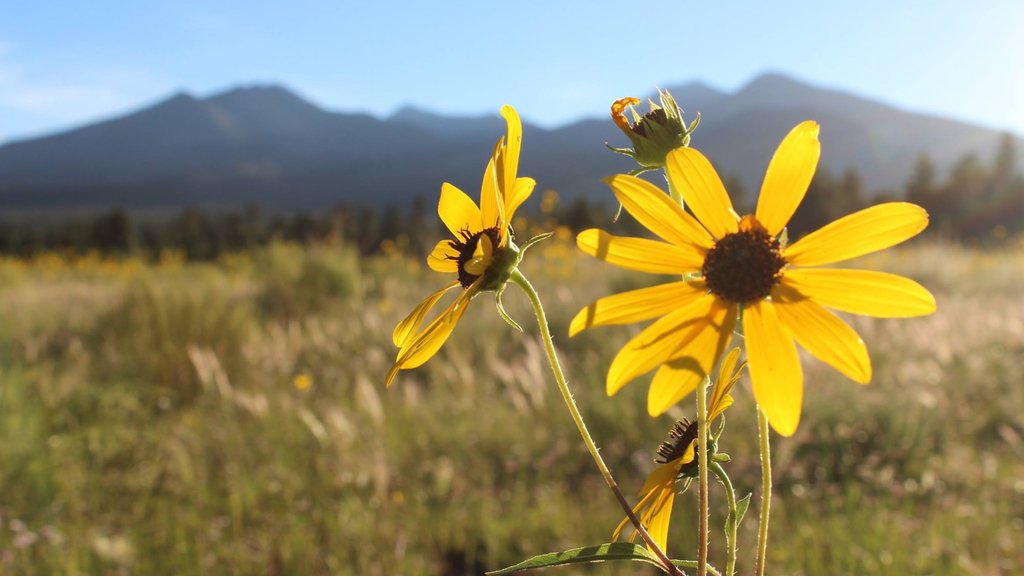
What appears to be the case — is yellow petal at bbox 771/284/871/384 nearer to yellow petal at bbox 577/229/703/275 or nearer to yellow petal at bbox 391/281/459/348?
yellow petal at bbox 577/229/703/275

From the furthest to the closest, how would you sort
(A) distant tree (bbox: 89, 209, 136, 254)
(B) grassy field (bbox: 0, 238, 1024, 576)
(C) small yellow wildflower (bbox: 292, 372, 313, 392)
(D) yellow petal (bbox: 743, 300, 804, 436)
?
(A) distant tree (bbox: 89, 209, 136, 254) < (C) small yellow wildflower (bbox: 292, 372, 313, 392) < (B) grassy field (bbox: 0, 238, 1024, 576) < (D) yellow petal (bbox: 743, 300, 804, 436)

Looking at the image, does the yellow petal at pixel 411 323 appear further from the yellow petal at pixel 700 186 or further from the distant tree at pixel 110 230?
the distant tree at pixel 110 230

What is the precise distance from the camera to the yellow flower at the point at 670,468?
620 millimetres

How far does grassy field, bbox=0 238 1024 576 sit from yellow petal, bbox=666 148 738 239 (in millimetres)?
2084

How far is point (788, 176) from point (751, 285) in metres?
0.10

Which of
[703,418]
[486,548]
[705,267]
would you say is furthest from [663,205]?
[486,548]

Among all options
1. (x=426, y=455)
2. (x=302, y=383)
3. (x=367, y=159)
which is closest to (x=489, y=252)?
(x=426, y=455)

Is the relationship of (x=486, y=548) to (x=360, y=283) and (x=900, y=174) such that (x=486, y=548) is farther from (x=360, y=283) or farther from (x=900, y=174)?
(x=900, y=174)

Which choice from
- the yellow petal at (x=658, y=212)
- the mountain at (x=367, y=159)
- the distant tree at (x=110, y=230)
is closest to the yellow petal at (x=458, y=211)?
the yellow petal at (x=658, y=212)

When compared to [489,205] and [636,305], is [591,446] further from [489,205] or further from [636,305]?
[489,205]

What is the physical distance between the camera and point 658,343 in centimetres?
54

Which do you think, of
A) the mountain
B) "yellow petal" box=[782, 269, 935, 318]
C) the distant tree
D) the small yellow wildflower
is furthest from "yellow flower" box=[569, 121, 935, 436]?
the mountain

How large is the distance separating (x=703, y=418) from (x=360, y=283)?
7.67m

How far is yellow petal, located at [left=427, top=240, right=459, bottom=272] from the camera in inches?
31.6
